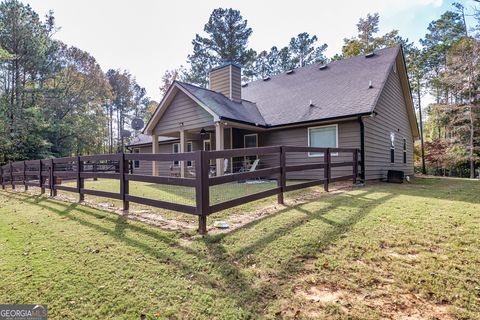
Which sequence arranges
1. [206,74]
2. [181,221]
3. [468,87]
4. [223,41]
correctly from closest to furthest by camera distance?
[181,221], [468,87], [223,41], [206,74]

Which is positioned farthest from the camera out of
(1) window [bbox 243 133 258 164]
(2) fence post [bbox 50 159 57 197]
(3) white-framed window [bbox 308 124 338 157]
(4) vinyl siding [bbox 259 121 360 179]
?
(1) window [bbox 243 133 258 164]

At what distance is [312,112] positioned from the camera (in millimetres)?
10234

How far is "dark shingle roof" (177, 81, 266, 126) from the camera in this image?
392 inches

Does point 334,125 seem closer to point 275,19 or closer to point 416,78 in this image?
point 275,19

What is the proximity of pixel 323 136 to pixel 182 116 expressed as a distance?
6105 millimetres

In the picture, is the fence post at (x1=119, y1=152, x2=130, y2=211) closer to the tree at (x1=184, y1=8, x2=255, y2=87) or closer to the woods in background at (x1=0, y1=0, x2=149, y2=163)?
the woods in background at (x1=0, y1=0, x2=149, y2=163)

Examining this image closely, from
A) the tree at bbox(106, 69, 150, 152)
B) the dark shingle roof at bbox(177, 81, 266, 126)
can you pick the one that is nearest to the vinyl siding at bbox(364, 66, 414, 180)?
the dark shingle roof at bbox(177, 81, 266, 126)

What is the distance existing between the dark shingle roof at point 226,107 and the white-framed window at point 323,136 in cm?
211

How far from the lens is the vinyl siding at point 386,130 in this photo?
9.70m

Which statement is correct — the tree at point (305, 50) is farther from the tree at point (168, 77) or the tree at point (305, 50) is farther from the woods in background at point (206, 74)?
the tree at point (168, 77)

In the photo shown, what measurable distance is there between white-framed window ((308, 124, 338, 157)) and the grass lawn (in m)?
5.84

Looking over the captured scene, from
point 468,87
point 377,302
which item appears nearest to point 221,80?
point 377,302

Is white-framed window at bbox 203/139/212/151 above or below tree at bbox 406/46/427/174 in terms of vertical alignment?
below

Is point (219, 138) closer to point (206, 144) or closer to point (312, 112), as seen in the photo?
point (312, 112)
